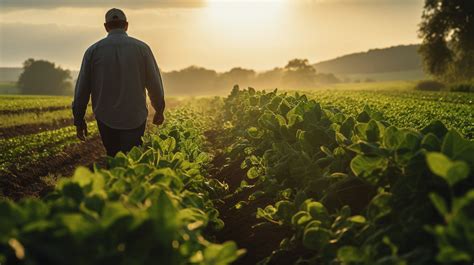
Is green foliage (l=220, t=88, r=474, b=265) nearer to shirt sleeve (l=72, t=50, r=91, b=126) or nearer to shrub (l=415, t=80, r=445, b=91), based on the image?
shirt sleeve (l=72, t=50, r=91, b=126)

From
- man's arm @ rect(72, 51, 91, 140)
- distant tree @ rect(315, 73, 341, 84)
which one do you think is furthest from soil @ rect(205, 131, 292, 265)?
distant tree @ rect(315, 73, 341, 84)

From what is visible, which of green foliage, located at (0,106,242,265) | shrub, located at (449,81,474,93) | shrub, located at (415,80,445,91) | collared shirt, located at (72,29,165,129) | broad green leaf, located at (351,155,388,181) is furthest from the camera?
shrub, located at (415,80,445,91)

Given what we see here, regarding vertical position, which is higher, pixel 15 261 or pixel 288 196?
pixel 15 261

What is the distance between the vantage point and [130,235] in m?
2.15

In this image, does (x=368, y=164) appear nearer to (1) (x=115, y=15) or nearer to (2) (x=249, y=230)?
(2) (x=249, y=230)

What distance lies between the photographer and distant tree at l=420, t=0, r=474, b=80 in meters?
52.8

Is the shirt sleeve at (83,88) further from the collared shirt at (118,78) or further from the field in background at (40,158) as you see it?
the field in background at (40,158)

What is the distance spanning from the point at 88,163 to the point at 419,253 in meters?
11.7

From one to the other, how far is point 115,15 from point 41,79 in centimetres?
13109

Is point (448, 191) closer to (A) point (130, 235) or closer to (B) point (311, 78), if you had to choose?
(A) point (130, 235)

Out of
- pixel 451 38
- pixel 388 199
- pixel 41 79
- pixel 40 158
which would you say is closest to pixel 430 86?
pixel 451 38

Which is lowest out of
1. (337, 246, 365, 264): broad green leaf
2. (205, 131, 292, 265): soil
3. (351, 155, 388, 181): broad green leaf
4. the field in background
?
the field in background

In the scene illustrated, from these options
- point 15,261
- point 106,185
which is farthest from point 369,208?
point 15,261

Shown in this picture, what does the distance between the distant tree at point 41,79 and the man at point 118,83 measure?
127898 millimetres
